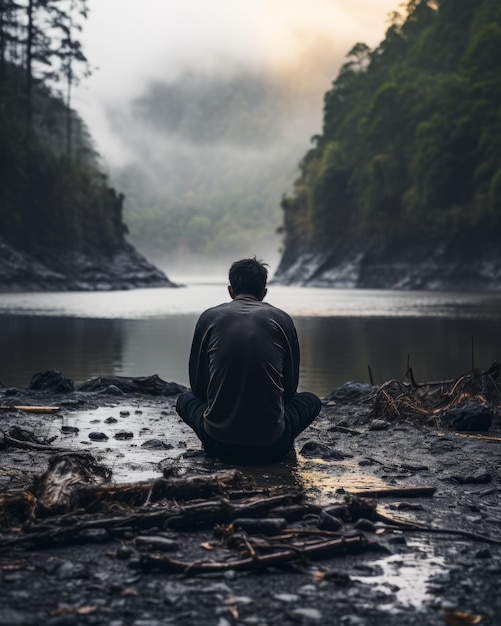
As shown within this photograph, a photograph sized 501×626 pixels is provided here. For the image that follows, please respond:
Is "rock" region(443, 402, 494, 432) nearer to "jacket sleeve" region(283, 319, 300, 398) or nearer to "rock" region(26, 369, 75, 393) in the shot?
"jacket sleeve" region(283, 319, 300, 398)

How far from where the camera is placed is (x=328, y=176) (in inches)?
3976

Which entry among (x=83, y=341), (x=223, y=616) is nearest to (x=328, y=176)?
(x=83, y=341)

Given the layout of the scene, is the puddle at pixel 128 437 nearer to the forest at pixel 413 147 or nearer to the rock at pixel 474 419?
the rock at pixel 474 419

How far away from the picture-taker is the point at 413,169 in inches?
3354

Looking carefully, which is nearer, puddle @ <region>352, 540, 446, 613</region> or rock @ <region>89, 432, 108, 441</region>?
puddle @ <region>352, 540, 446, 613</region>

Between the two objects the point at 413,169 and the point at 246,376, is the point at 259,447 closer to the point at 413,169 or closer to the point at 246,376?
the point at 246,376

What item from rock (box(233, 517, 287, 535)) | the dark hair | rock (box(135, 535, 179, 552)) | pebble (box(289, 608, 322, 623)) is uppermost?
the dark hair

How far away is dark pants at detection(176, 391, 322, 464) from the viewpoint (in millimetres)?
6090

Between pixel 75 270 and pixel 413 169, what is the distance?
42352 mm

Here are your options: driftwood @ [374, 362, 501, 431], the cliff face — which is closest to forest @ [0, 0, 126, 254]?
the cliff face

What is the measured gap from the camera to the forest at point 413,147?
76.1 meters

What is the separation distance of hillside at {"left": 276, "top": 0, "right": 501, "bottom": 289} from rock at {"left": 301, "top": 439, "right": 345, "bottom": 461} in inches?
2505

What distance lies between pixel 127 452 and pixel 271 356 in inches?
73.0

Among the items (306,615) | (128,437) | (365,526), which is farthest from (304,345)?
(306,615)
